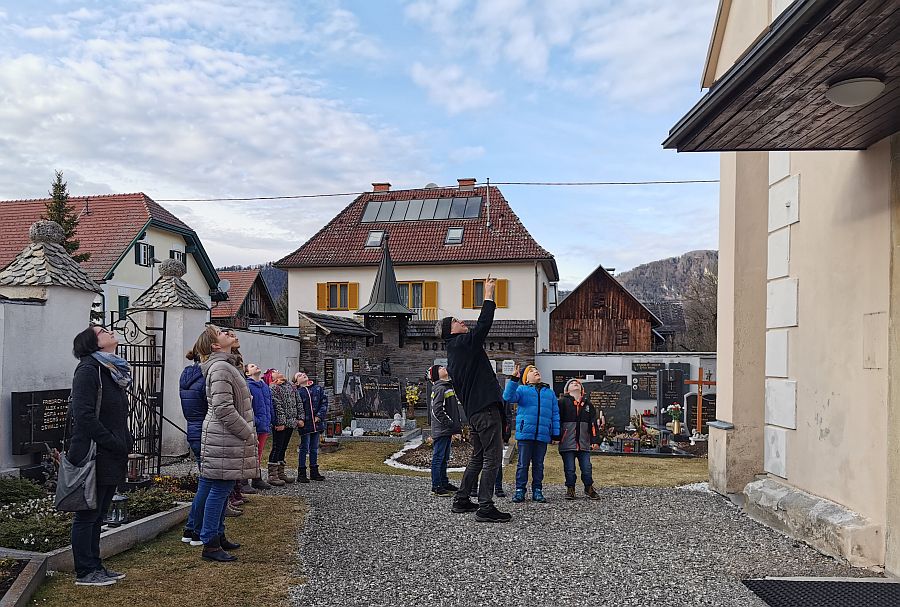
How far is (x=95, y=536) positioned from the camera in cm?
548

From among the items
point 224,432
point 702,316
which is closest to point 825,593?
point 224,432

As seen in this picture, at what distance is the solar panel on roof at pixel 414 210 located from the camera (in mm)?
33150

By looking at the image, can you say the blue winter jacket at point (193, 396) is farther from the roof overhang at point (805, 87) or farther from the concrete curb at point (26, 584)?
the roof overhang at point (805, 87)

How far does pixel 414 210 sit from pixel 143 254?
11741 millimetres

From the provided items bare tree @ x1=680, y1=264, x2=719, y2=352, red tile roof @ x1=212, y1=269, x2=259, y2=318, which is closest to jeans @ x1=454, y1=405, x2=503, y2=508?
bare tree @ x1=680, y1=264, x2=719, y2=352

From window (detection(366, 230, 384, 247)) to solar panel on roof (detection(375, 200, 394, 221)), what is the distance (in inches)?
39.7

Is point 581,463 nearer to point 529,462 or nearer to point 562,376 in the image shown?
point 529,462

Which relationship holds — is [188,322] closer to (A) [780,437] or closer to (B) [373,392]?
(B) [373,392]

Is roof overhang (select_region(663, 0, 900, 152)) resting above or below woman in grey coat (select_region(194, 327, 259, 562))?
above

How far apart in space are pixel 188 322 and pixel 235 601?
7.92m

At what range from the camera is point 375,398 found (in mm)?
18484

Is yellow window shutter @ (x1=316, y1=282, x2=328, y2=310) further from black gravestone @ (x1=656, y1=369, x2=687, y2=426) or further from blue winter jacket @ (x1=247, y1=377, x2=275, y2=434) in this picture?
blue winter jacket @ (x1=247, y1=377, x2=275, y2=434)

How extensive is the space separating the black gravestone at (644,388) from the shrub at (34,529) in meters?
17.6

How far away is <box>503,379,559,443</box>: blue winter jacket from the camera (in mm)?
9328
